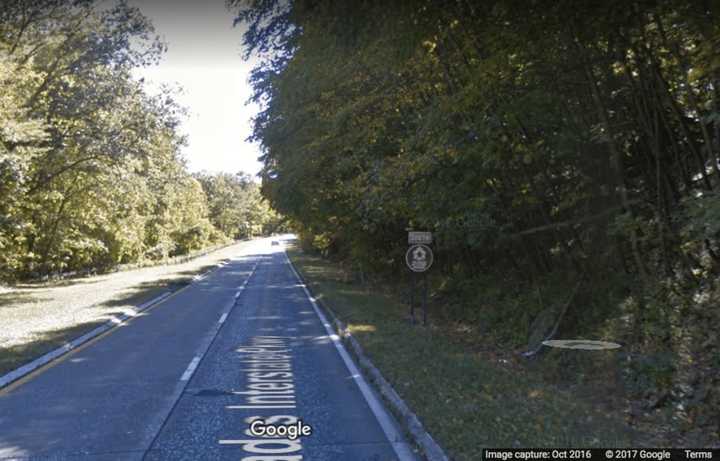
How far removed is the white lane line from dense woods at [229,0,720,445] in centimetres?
532

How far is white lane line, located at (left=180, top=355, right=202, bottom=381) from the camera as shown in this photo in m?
8.58

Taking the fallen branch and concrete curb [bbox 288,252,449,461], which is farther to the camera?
the fallen branch

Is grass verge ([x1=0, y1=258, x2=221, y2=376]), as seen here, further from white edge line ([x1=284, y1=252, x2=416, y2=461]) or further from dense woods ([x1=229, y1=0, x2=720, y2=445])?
dense woods ([x1=229, y1=0, x2=720, y2=445])

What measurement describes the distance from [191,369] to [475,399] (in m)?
4.63

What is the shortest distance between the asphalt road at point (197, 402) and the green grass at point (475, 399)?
0.51m

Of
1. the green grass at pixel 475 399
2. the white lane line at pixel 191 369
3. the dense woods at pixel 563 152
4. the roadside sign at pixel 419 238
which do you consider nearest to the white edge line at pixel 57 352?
the white lane line at pixel 191 369

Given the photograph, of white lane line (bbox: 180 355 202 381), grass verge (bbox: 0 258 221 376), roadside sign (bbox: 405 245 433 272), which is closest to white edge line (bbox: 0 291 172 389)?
grass verge (bbox: 0 258 221 376)

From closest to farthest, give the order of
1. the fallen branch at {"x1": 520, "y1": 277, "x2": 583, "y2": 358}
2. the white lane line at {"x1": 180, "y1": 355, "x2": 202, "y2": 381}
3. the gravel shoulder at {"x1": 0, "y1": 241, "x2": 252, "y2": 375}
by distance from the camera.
→ the white lane line at {"x1": 180, "y1": 355, "x2": 202, "y2": 381} → the fallen branch at {"x1": 520, "y1": 277, "x2": 583, "y2": 358} → the gravel shoulder at {"x1": 0, "y1": 241, "x2": 252, "y2": 375}

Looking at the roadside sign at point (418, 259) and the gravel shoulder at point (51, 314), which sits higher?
the roadside sign at point (418, 259)

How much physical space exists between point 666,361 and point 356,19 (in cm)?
587

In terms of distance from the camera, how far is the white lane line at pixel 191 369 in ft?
28.1

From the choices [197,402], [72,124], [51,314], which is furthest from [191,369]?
[72,124]

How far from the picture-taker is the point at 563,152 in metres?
10.3

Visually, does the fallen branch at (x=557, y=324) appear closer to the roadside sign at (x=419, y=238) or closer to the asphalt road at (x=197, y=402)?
the asphalt road at (x=197, y=402)
